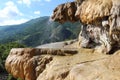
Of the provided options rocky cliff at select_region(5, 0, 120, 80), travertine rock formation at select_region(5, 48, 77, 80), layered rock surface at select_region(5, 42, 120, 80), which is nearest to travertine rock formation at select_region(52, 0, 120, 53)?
rocky cliff at select_region(5, 0, 120, 80)

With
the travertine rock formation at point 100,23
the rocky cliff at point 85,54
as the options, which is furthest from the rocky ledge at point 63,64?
the travertine rock formation at point 100,23

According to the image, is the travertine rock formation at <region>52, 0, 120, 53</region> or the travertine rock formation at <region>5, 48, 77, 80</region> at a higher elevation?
the travertine rock formation at <region>52, 0, 120, 53</region>

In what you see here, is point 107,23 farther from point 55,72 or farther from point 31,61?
point 31,61

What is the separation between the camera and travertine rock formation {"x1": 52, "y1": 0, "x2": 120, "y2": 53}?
10539 millimetres

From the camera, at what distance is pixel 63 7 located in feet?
50.2

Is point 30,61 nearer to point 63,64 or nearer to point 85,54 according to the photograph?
point 63,64

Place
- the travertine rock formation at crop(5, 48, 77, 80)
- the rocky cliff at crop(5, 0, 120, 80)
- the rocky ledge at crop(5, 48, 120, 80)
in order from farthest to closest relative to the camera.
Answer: the travertine rock formation at crop(5, 48, 77, 80)
the rocky cliff at crop(5, 0, 120, 80)
the rocky ledge at crop(5, 48, 120, 80)

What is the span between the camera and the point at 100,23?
12.2 metres

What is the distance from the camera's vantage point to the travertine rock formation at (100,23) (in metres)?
10.5

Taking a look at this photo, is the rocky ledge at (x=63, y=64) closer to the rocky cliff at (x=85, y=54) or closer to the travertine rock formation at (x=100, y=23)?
the rocky cliff at (x=85, y=54)

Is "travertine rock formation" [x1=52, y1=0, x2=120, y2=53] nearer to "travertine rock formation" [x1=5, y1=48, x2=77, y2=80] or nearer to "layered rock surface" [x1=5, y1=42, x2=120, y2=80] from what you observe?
"layered rock surface" [x1=5, y1=42, x2=120, y2=80]

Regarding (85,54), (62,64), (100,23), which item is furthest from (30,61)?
(100,23)

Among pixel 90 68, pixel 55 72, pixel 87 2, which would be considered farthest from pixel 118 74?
pixel 87 2

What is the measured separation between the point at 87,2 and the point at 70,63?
2.95 m
